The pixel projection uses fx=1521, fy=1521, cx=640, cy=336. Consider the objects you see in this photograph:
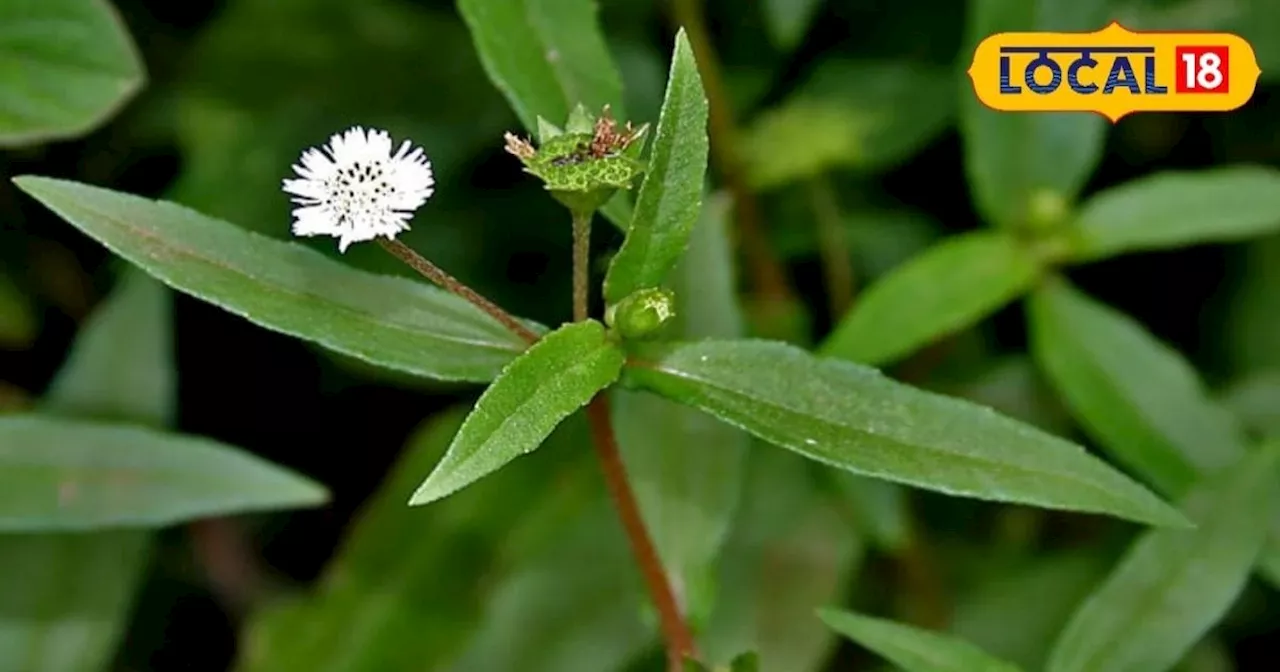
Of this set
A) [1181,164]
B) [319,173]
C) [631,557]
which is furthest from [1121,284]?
[319,173]

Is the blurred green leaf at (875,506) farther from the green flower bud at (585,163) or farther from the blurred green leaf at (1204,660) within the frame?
the green flower bud at (585,163)

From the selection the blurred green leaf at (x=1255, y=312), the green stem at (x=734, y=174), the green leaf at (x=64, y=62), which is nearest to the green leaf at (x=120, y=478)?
Answer: the green leaf at (x=64, y=62)

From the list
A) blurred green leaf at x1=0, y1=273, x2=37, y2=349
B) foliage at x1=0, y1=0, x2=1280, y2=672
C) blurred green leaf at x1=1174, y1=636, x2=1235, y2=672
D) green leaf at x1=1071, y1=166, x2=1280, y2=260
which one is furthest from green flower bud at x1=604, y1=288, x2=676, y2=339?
blurred green leaf at x1=0, y1=273, x2=37, y2=349

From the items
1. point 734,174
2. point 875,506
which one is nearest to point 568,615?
point 875,506

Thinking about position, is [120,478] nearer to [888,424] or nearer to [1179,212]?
[888,424]

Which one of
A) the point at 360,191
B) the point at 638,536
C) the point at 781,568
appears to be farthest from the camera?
the point at 781,568
